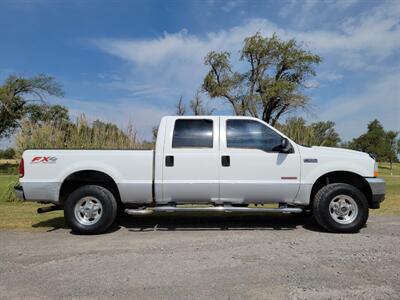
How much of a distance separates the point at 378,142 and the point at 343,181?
215 feet

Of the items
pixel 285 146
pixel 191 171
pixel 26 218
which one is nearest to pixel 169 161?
pixel 191 171

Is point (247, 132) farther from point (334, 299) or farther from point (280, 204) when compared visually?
point (334, 299)

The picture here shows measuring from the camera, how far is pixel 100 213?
22.9ft

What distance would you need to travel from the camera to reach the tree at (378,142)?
64.8 m

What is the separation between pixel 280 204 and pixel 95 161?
3490 millimetres

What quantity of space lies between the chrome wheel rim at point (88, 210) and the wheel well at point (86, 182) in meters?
0.44

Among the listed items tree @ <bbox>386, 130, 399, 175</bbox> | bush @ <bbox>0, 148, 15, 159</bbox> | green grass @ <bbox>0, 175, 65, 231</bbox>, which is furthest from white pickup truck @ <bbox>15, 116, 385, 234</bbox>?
tree @ <bbox>386, 130, 399, 175</bbox>

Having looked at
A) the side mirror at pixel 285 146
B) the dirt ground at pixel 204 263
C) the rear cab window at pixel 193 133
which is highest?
the rear cab window at pixel 193 133

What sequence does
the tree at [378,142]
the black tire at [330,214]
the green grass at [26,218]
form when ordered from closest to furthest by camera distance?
the black tire at [330,214]
the green grass at [26,218]
the tree at [378,142]

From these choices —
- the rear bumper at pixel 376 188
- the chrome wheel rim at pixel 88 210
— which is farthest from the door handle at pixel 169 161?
the rear bumper at pixel 376 188

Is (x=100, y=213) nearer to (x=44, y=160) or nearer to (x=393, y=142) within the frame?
(x=44, y=160)

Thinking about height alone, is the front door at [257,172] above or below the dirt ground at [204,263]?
above

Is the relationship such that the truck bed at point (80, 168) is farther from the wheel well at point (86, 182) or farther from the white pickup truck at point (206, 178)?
the wheel well at point (86, 182)

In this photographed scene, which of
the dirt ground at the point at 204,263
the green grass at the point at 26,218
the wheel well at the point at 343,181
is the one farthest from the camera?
the green grass at the point at 26,218
